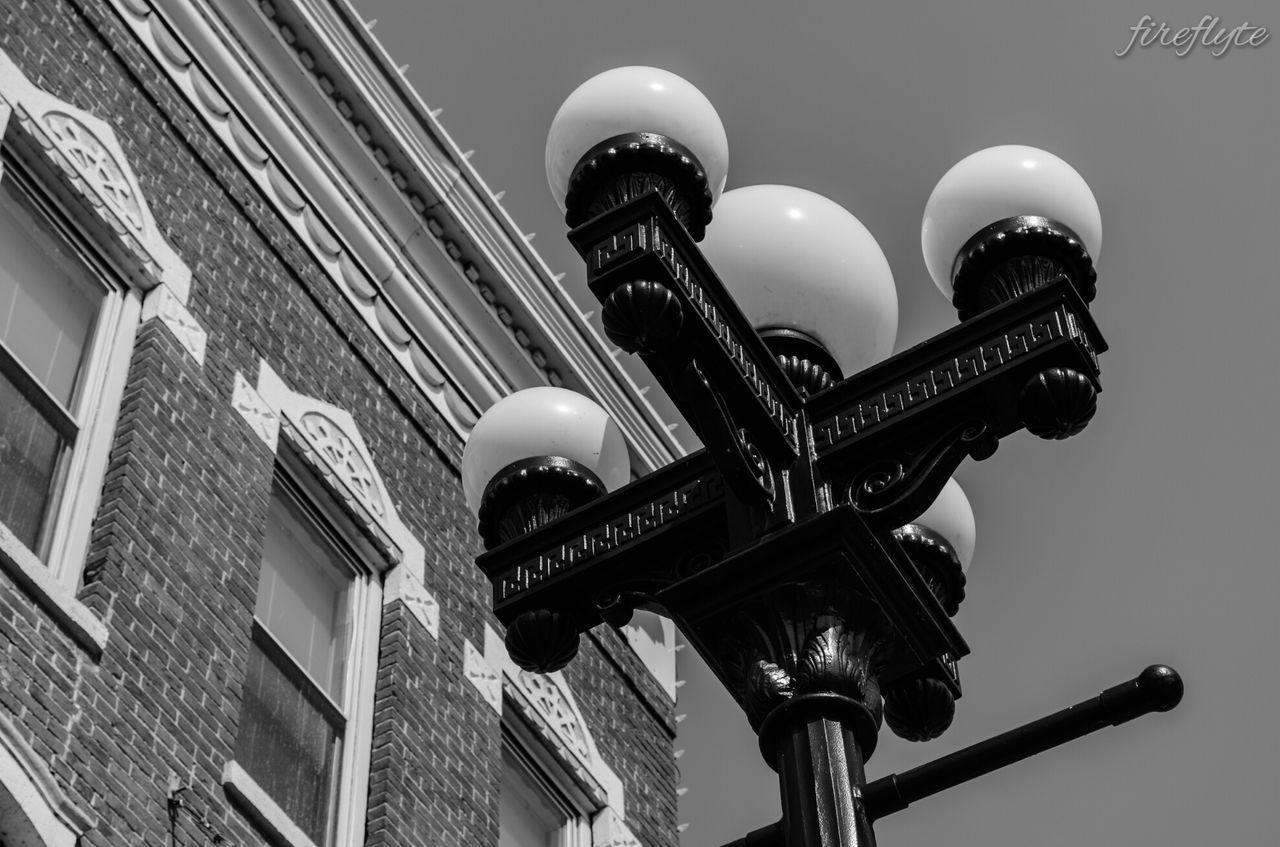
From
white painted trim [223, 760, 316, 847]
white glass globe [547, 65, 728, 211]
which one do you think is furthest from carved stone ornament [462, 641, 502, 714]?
white glass globe [547, 65, 728, 211]

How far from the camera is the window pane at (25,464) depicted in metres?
9.27

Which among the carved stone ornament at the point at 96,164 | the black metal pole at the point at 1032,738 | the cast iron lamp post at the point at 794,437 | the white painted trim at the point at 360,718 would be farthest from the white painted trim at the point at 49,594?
the black metal pole at the point at 1032,738

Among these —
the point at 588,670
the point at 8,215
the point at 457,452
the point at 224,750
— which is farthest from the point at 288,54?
the point at 224,750

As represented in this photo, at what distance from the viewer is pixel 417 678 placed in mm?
11742

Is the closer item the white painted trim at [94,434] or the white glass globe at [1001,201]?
the white glass globe at [1001,201]

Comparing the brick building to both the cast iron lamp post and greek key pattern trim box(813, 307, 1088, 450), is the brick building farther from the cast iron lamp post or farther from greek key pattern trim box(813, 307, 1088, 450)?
greek key pattern trim box(813, 307, 1088, 450)

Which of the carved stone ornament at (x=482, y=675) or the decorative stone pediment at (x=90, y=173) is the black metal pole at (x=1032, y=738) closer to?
the decorative stone pediment at (x=90, y=173)

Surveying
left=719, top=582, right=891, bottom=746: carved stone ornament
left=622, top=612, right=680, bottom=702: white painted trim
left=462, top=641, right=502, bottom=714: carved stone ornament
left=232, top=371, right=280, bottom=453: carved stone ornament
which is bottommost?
left=719, top=582, right=891, bottom=746: carved stone ornament

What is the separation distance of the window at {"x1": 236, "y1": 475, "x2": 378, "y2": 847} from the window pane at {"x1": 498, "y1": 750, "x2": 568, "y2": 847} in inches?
64.8

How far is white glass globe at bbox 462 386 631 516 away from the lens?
5.93 meters

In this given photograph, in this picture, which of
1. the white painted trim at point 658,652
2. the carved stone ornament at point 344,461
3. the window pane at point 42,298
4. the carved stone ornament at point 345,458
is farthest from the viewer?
the white painted trim at point 658,652

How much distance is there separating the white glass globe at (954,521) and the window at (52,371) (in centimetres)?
480

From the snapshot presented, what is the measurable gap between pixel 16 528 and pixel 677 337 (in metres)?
5.25

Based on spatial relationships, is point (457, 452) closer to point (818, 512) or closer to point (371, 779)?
point (371, 779)
